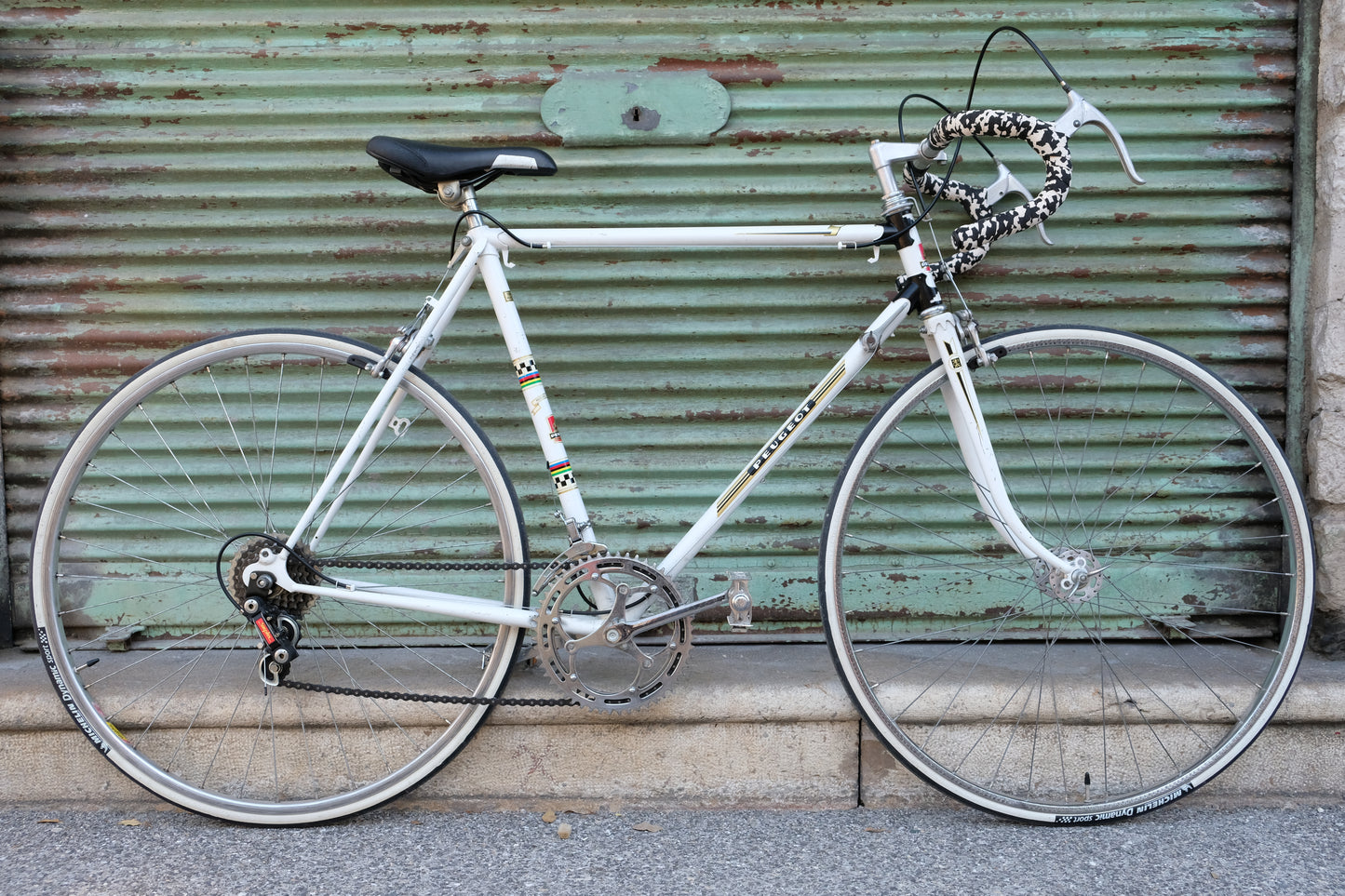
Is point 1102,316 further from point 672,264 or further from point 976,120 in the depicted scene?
point 672,264

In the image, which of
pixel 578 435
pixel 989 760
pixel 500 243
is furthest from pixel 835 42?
pixel 989 760

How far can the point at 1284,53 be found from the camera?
117 inches

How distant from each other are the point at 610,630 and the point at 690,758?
1.70ft

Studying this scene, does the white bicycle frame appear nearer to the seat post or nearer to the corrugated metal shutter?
the seat post

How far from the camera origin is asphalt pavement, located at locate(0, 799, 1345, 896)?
2260 mm

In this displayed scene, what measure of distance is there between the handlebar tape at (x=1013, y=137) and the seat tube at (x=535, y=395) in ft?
3.71

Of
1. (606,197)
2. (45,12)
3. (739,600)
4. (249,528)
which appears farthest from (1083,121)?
(45,12)

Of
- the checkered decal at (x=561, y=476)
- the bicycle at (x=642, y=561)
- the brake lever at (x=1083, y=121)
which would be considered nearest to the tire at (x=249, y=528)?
the bicycle at (x=642, y=561)

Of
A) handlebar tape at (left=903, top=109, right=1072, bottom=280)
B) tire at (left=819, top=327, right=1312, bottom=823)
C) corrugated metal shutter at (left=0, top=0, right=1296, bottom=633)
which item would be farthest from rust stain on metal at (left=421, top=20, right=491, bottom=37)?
tire at (left=819, top=327, right=1312, bottom=823)

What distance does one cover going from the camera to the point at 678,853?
94.7 inches

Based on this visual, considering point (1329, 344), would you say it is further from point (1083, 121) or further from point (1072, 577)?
point (1072, 577)

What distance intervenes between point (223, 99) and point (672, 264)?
1524 millimetres

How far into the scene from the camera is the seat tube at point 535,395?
2.54 m

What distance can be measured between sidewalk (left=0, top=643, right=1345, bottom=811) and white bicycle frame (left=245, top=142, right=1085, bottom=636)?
40 cm
